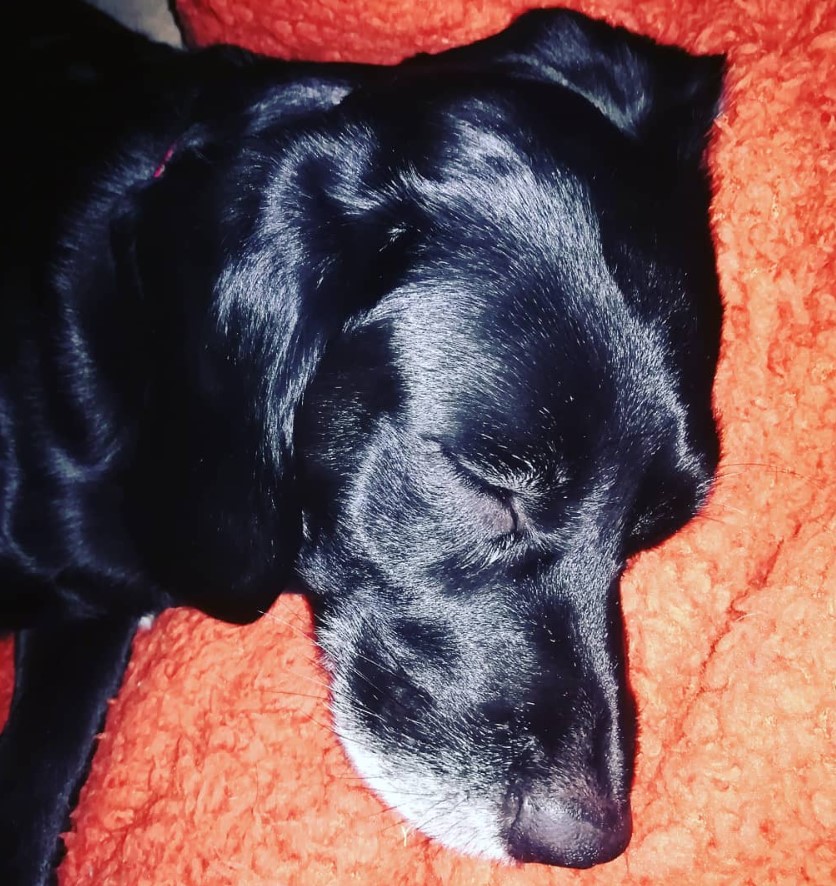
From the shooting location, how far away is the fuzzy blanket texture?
4.01 ft

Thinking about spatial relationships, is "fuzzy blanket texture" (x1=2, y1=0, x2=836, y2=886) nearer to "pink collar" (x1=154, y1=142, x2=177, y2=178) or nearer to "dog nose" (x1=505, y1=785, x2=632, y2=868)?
"dog nose" (x1=505, y1=785, x2=632, y2=868)

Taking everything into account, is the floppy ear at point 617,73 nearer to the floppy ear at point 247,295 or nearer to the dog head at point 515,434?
the dog head at point 515,434

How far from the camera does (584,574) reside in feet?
4.21

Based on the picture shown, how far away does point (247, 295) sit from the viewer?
A: 3.86 feet

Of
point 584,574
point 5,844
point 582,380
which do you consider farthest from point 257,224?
point 5,844

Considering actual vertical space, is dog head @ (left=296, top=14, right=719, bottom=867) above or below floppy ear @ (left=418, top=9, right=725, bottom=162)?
below

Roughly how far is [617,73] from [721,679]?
929 mm

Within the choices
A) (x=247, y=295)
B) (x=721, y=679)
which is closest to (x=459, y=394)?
(x=247, y=295)

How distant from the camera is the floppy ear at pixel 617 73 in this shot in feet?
4.55

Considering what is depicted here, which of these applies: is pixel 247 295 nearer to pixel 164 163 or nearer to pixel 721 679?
pixel 164 163

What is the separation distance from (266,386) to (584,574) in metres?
0.52

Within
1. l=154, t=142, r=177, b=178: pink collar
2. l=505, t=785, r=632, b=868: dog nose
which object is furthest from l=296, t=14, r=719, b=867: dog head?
l=154, t=142, r=177, b=178: pink collar

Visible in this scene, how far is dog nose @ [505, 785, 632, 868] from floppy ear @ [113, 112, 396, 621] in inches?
19.8

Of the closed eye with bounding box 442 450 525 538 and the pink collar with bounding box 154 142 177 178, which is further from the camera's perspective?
the pink collar with bounding box 154 142 177 178
